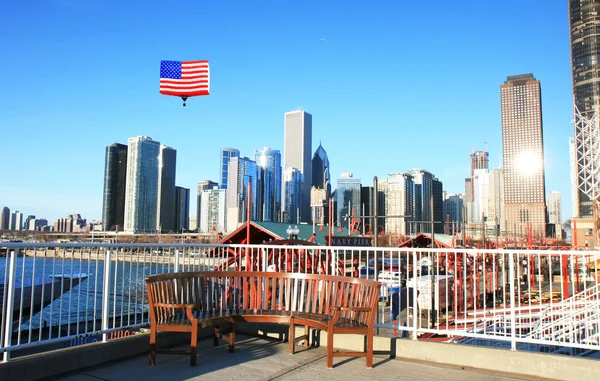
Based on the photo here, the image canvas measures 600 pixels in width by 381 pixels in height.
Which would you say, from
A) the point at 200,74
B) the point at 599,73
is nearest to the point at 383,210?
the point at 599,73

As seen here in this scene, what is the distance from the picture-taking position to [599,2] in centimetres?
14588

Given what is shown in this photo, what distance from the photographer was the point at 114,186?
586 ft

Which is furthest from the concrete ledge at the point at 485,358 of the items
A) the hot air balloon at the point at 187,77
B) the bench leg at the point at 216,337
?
the hot air balloon at the point at 187,77

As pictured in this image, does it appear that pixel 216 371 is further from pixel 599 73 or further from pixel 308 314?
pixel 599 73

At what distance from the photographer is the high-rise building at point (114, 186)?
171 meters

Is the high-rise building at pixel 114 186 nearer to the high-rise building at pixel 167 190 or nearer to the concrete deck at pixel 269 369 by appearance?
the high-rise building at pixel 167 190

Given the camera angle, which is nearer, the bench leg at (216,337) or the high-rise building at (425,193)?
the bench leg at (216,337)

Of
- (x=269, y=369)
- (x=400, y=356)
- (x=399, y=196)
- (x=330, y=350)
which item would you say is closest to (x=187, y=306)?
(x=269, y=369)

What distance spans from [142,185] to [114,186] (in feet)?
48.4

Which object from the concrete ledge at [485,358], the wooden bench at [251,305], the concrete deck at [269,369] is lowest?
the concrete deck at [269,369]

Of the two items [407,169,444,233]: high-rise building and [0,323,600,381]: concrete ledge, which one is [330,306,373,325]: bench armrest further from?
[407,169,444,233]: high-rise building

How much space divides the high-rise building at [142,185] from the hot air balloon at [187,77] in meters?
156

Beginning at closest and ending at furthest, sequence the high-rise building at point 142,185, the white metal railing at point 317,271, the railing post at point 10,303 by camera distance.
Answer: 1. the railing post at point 10,303
2. the white metal railing at point 317,271
3. the high-rise building at point 142,185

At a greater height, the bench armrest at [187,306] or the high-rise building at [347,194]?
the high-rise building at [347,194]
